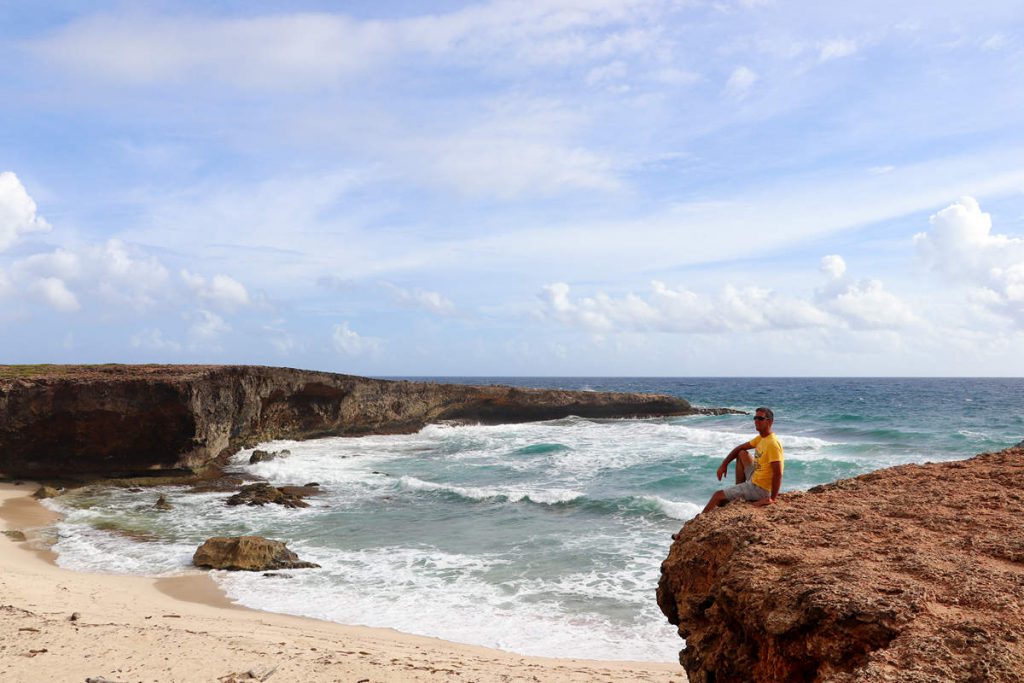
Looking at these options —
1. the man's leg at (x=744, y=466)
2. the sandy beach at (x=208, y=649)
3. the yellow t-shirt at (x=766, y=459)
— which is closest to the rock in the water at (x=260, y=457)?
the sandy beach at (x=208, y=649)

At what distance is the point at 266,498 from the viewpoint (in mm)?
17297

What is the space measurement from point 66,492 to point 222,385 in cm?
605

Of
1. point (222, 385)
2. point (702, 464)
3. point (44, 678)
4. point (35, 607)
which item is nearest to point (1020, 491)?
point (44, 678)

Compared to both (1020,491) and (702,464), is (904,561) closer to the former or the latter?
(1020,491)

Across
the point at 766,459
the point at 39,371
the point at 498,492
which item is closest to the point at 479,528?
the point at 498,492

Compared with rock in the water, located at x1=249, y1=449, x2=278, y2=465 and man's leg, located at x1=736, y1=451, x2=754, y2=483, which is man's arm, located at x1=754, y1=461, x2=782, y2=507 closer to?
man's leg, located at x1=736, y1=451, x2=754, y2=483

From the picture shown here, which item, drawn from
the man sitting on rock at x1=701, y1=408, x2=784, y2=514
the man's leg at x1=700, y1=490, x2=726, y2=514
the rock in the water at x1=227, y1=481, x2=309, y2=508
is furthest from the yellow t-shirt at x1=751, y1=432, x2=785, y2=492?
the rock in the water at x1=227, y1=481, x2=309, y2=508

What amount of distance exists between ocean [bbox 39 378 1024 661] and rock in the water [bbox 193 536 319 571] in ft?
0.80

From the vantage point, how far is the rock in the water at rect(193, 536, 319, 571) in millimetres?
11508

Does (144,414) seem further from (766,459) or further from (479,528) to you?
(766,459)

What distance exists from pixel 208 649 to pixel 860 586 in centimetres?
685

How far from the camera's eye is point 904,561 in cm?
386

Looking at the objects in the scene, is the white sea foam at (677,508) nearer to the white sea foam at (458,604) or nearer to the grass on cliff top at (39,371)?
the white sea foam at (458,604)

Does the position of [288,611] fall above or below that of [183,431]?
below
